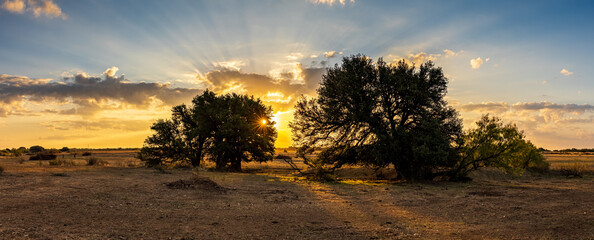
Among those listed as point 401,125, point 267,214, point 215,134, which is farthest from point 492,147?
point 215,134

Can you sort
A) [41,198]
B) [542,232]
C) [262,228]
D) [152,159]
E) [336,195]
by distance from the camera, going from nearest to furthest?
[542,232], [262,228], [41,198], [336,195], [152,159]

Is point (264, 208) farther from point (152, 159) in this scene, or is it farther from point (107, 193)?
point (152, 159)

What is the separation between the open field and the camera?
28.4 ft

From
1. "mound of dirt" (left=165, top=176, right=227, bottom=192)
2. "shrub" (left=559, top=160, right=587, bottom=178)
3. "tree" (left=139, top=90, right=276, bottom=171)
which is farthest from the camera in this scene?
"tree" (left=139, top=90, right=276, bottom=171)

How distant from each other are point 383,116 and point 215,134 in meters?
20.3

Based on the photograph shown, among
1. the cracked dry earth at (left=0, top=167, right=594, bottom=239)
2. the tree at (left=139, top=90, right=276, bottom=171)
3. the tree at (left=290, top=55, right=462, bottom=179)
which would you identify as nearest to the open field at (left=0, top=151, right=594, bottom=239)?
the cracked dry earth at (left=0, top=167, right=594, bottom=239)

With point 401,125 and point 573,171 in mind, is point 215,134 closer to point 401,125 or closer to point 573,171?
point 401,125

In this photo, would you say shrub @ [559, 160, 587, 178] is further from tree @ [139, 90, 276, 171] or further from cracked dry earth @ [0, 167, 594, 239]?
tree @ [139, 90, 276, 171]

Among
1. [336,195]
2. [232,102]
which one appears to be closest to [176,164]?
[232,102]

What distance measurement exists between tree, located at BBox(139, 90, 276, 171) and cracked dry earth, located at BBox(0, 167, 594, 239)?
1813 centimetres

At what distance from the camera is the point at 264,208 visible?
12828 mm

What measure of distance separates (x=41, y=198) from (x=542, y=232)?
17.6 meters

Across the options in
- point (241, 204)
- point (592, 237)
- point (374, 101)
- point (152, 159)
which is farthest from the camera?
point (152, 159)

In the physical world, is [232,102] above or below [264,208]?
above
